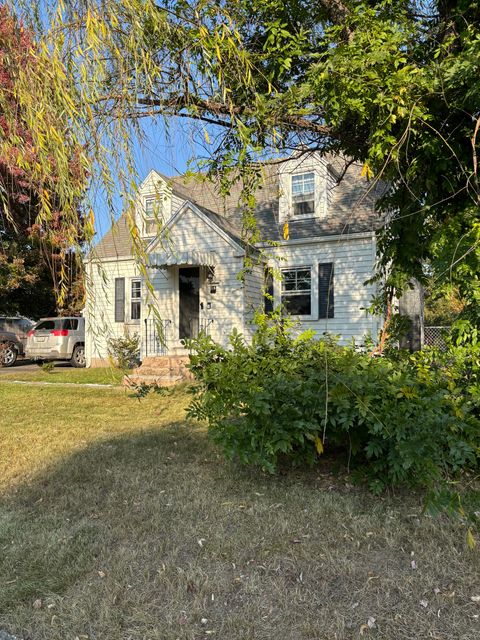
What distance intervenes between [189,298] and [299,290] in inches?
121

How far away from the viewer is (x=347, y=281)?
39.4 ft

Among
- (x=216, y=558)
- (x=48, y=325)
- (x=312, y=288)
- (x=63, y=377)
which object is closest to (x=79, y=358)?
(x=48, y=325)

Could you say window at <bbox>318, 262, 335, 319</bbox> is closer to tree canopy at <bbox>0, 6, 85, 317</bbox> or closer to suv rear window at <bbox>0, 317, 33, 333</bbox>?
tree canopy at <bbox>0, 6, 85, 317</bbox>

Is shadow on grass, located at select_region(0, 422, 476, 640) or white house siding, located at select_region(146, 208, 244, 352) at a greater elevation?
white house siding, located at select_region(146, 208, 244, 352)

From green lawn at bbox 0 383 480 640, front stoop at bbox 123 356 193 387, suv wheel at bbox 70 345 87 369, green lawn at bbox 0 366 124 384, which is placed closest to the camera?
green lawn at bbox 0 383 480 640

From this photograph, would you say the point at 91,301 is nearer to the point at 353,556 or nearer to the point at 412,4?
the point at 353,556

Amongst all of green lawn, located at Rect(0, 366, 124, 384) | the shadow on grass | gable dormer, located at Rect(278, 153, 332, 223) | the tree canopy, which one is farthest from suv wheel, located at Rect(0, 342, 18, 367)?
the tree canopy

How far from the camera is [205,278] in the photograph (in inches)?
503

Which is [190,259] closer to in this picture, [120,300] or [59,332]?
[120,300]

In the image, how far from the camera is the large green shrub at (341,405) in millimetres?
3014

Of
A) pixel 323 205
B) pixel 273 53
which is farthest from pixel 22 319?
pixel 273 53

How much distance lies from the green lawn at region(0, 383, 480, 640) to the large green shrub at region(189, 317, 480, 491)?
373 millimetres

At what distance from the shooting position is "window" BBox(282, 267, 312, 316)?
1254 cm

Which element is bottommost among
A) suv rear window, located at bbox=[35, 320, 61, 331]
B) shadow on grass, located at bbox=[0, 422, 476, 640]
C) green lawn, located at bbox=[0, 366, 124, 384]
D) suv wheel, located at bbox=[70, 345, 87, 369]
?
green lawn, located at bbox=[0, 366, 124, 384]
